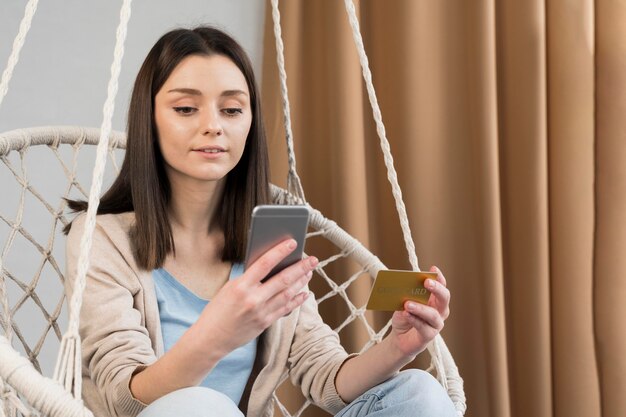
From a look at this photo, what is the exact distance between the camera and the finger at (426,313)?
3.48 ft

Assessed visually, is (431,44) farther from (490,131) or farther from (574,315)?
(574,315)

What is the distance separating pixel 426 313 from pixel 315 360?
23 cm

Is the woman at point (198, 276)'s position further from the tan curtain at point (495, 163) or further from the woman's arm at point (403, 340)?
the tan curtain at point (495, 163)

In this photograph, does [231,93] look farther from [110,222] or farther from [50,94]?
[50,94]

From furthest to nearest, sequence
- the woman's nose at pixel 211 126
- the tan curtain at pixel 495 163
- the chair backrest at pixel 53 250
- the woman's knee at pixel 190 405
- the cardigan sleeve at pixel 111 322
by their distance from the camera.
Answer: the tan curtain at pixel 495 163, the chair backrest at pixel 53 250, the woman's nose at pixel 211 126, the cardigan sleeve at pixel 111 322, the woman's knee at pixel 190 405

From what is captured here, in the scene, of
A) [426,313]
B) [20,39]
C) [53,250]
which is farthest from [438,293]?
[53,250]

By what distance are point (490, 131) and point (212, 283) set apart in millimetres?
773

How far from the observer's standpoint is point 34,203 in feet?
5.34

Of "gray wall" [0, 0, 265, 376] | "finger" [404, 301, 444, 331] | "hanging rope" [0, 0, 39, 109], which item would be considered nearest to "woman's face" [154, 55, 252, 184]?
"hanging rope" [0, 0, 39, 109]

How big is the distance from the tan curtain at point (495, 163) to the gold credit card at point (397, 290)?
2.14ft

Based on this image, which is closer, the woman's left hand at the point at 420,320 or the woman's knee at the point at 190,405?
the woman's knee at the point at 190,405

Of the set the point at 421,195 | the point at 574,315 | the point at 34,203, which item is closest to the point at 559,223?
the point at 574,315

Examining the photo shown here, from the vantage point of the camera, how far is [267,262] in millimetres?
880

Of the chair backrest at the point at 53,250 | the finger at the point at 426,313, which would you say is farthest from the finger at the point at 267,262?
the chair backrest at the point at 53,250
